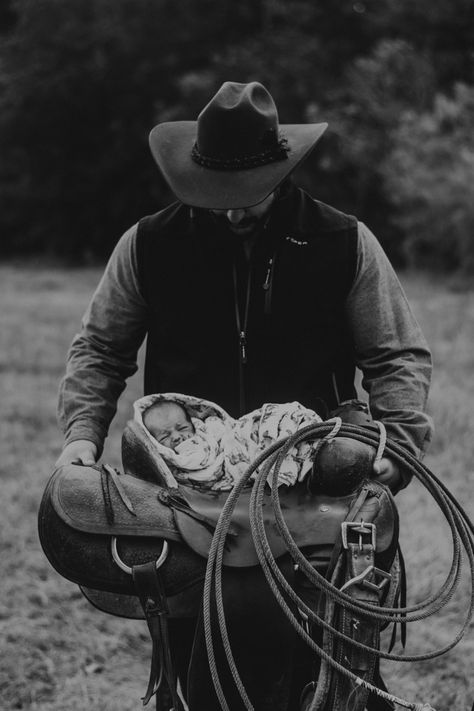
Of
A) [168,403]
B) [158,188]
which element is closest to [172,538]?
[168,403]

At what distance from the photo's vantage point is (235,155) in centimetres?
222

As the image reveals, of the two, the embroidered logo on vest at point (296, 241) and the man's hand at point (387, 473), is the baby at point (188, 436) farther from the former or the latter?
the embroidered logo on vest at point (296, 241)

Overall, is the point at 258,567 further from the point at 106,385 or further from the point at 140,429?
the point at 106,385

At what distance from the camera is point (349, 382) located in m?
2.43

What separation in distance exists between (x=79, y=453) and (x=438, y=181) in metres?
14.2

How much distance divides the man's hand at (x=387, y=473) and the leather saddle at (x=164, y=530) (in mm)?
94

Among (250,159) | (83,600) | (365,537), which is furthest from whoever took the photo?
(83,600)

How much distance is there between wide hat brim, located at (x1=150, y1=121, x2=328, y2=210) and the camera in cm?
211

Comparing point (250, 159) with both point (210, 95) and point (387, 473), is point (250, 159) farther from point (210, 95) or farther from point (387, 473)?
point (210, 95)

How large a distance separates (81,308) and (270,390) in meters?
10.5

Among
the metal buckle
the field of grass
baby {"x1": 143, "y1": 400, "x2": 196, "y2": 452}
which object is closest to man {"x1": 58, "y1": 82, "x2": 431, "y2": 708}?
baby {"x1": 143, "y1": 400, "x2": 196, "y2": 452}

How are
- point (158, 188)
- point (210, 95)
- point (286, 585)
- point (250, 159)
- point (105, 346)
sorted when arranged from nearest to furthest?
1. point (286, 585)
2. point (250, 159)
3. point (105, 346)
4. point (210, 95)
5. point (158, 188)

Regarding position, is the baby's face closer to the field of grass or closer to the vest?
the vest

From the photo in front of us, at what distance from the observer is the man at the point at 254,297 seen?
223 cm
